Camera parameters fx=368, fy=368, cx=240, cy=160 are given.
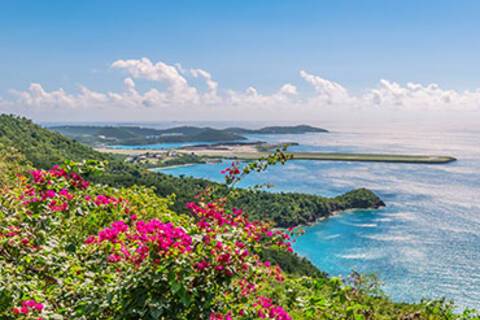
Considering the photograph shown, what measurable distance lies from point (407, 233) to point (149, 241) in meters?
33.2

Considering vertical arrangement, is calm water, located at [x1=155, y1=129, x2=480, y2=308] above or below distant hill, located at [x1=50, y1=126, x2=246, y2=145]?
below

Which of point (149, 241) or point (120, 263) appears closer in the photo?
point (149, 241)

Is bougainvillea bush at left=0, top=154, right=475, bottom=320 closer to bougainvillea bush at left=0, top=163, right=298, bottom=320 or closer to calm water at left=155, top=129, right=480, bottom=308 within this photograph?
bougainvillea bush at left=0, top=163, right=298, bottom=320

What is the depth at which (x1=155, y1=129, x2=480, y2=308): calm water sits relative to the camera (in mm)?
22422

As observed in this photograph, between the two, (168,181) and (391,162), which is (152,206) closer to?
(168,181)

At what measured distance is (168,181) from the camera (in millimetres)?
45031

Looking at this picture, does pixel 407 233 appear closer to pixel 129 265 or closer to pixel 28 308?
pixel 129 265

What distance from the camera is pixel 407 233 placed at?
103ft

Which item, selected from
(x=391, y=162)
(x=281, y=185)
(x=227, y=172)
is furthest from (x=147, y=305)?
(x=391, y=162)

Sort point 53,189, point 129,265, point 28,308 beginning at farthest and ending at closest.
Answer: point 53,189
point 129,265
point 28,308

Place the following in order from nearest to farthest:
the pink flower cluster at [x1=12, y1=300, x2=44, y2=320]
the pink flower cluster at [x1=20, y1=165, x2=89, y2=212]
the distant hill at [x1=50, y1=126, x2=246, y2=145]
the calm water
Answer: the pink flower cluster at [x1=12, y1=300, x2=44, y2=320], the pink flower cluster at [x1=20, y1=165, x2=89, y2=212], the calm water, the distant hill at [x1=50, y1=126, x2=246, y2=145]

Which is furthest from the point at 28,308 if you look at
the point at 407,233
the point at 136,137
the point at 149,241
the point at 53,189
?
the point at 136,137

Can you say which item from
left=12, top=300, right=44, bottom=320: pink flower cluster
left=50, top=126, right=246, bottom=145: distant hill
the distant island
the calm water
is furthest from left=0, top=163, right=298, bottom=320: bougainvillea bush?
left=50, top=126, right=246, bottom=145: distant hill

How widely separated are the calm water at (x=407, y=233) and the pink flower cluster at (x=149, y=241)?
840 inches
